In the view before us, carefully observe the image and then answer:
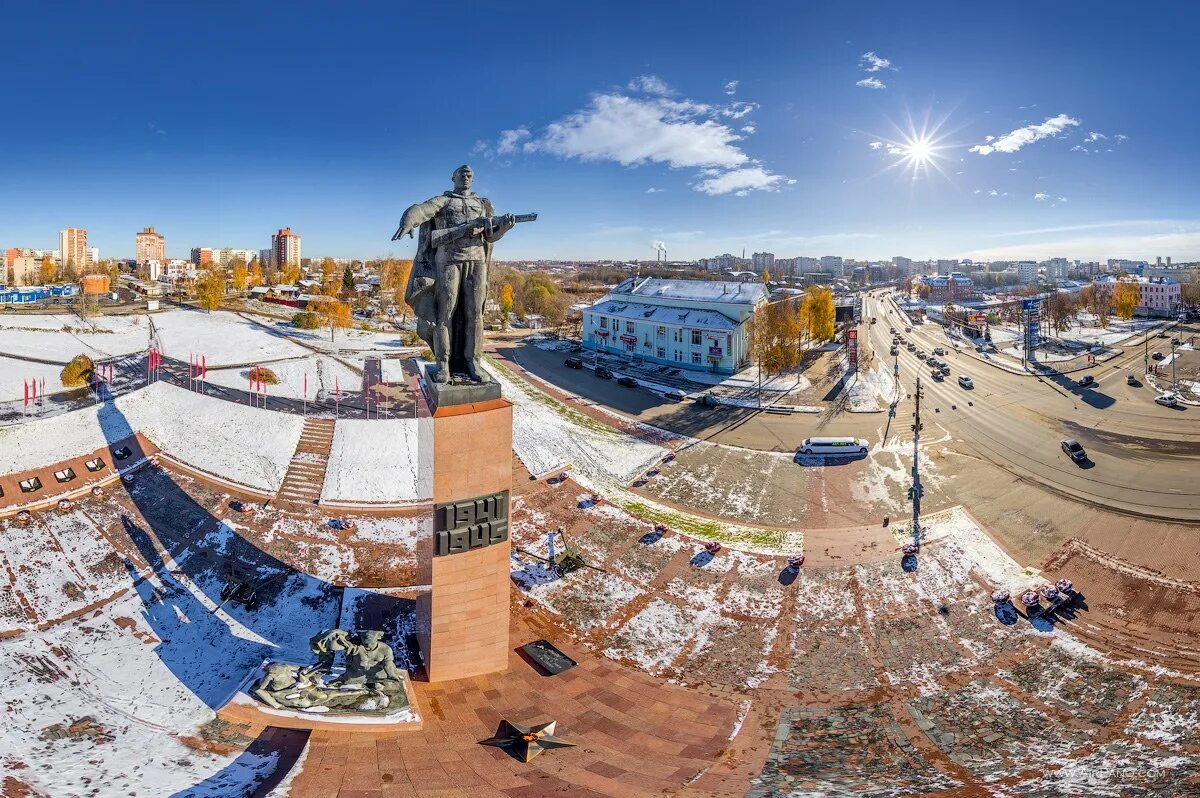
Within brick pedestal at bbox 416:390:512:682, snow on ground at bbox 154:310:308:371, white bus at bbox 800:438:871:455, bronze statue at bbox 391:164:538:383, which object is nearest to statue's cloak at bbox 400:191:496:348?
bronze statue at bbox 391:164:538:383

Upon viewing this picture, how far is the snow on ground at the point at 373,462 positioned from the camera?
23.1 m

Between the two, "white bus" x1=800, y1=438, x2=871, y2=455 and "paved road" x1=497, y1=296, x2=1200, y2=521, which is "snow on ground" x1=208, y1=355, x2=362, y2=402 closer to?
"paved road" x1=497, y1=296, x2=1200, y2=521

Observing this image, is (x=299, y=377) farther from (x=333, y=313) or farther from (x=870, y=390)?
(x=870, y=390)

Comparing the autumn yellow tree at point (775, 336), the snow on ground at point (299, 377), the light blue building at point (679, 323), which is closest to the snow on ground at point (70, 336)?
the snow on ground at point (299, 377)

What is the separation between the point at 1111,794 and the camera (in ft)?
29.5

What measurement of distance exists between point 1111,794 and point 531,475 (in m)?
20.3

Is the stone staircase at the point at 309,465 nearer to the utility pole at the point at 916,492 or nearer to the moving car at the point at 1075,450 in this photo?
the utility pole at the point at 916,492

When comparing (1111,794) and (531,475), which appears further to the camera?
(531,475)

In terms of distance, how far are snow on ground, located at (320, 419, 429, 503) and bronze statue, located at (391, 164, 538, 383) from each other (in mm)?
11275

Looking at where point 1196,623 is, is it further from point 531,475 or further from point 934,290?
point 934,290

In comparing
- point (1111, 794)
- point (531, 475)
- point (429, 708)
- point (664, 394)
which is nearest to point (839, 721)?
point (1111, 794)

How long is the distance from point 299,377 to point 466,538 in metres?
30.2

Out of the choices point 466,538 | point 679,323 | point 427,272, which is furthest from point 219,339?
point 466,538

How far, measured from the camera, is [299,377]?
36.9 m
